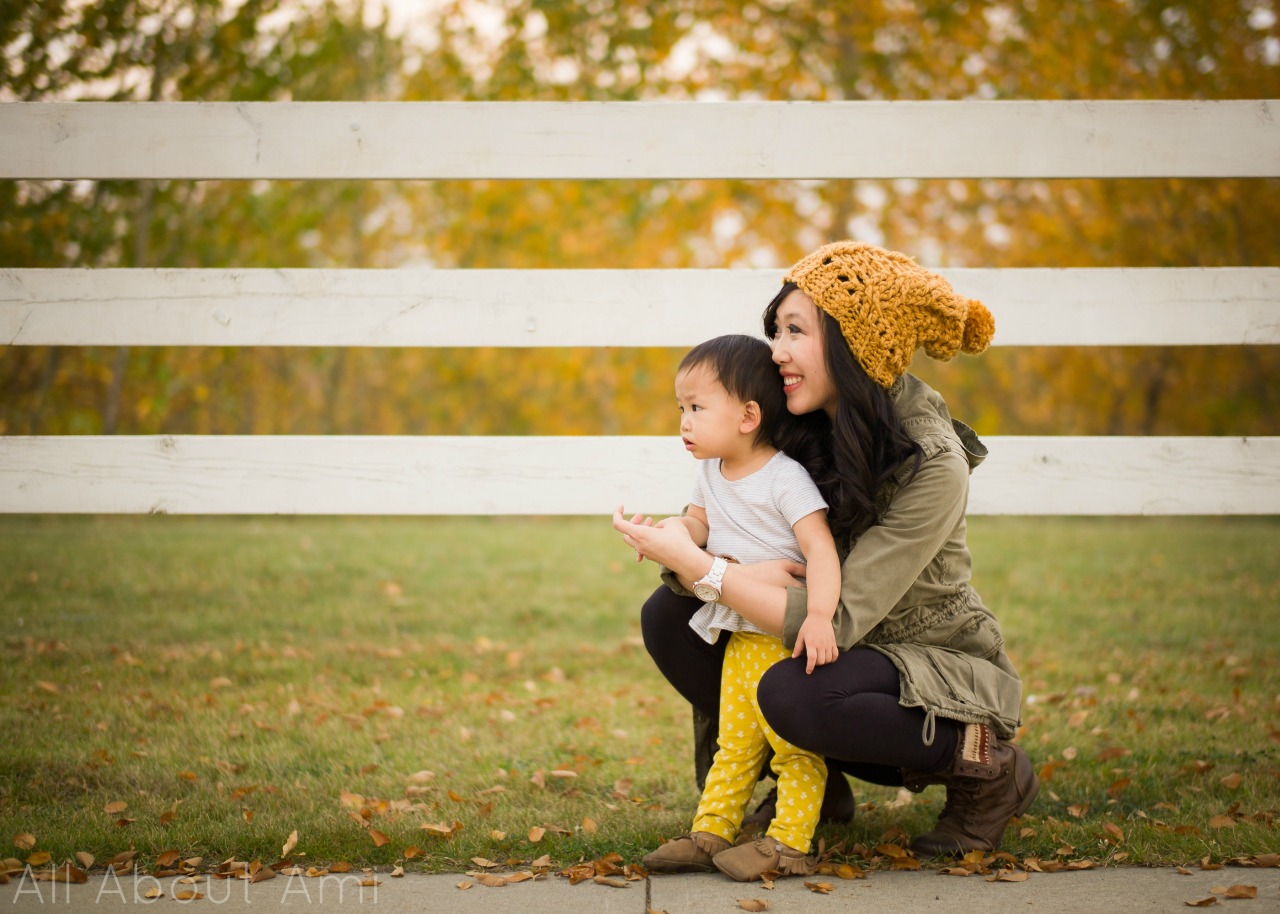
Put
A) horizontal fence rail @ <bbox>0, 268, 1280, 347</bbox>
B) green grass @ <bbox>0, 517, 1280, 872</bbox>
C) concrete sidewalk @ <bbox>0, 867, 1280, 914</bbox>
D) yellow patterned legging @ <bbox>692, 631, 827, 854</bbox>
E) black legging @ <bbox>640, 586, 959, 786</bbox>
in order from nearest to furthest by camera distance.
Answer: concrete sidewalk @ <bbox>0, 867, 1280, 914</bbox> < black legging @ <bbox>640, 586, 959, 786</bbox> < yellow patterned legging @ <bbox>692, 631, 827, 854</bbox> < green grass @ <bbox>0, 517, 1280, 872</bbox> < horizontal fence rail @ <bbox>0, 268, 1280, 347</bbox>

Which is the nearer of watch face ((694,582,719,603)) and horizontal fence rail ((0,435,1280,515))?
watch face ((694,582,719,603))

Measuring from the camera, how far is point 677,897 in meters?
2.11

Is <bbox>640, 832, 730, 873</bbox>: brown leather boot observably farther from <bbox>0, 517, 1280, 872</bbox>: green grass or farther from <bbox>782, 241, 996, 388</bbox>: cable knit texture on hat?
<bbox>782, 241, 996, 388</bbox>: cable knit texture on hat

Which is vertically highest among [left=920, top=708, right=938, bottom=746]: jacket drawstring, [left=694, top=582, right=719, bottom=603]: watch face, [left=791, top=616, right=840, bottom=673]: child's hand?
[left=694, top=582, right=719, bottom=603]: watch face

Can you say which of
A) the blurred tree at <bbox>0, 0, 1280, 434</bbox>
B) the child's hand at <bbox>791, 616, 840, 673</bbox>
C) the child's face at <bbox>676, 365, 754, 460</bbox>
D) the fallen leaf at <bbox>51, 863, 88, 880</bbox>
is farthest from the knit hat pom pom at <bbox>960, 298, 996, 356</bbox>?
the blurred tree at <bbox>0, 0, 1280, 434</bbox>

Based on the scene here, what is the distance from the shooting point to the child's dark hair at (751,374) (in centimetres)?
233

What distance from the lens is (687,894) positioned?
2.12 m

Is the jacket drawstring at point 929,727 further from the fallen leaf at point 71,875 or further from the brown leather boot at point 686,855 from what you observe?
the fallen leaf at point 71,875

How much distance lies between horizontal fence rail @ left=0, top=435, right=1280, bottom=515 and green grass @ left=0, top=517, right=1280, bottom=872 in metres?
0.72

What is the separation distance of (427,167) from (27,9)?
184 inches

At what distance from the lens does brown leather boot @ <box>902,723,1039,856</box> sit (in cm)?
231

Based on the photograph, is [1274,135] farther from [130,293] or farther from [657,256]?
[657,256]

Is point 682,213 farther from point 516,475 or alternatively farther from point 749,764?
point 749,764

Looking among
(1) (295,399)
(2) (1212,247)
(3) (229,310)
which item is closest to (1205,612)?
(3) (229,310)
